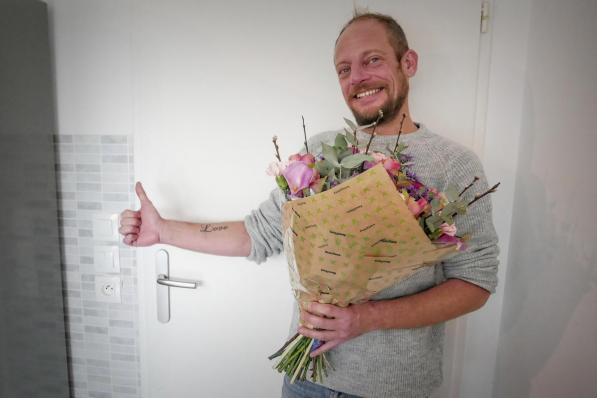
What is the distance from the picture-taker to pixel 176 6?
1.06 m

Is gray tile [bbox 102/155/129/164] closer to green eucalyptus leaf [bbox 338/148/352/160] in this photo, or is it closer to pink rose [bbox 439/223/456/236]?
green eucalyptus leaf [bbox 338/148/352/160]

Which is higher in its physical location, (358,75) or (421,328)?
(358,75)

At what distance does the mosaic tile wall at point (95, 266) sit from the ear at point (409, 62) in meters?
1.02

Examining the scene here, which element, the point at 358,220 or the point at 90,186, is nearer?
the point at 358,220

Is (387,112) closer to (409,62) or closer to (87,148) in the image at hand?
(409,62)

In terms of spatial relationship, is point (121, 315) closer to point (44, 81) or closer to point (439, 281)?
point (44, 81)

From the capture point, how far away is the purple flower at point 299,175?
1.78 ft

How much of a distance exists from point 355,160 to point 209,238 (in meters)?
0.66

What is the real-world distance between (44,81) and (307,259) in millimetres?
1249

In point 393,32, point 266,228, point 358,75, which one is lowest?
point 266,228

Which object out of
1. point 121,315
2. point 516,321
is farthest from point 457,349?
point 121,315

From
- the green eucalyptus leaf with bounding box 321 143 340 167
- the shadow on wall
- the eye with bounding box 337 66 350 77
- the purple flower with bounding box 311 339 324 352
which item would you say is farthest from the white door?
the green eucalyptus leaf with bounding box 321 143 340 167

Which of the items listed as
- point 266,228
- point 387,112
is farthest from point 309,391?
point 387,112

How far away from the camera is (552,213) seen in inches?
33.1
